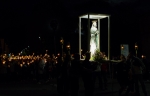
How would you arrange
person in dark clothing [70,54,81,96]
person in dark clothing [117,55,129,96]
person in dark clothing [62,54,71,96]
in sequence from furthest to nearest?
1. person in dark clothing [62,54,71,96]
2. person in dark clothing [117,55,129,96]
3. person in dark clothing [70,54,81,96]

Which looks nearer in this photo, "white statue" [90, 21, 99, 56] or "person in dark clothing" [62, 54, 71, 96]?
"person in dark clothing" [62, 54, 71, 96]

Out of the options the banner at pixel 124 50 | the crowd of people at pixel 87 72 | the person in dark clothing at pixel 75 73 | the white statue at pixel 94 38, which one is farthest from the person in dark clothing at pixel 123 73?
the banner at pixel 124 50

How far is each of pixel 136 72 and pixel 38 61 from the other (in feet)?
29.7

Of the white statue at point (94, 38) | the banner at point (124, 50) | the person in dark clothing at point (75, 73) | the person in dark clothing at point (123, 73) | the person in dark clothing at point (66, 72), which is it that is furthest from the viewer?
the banner at point (124, 50)

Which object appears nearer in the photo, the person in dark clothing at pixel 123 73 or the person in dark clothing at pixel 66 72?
the person in dark clothing at pixel 123 73

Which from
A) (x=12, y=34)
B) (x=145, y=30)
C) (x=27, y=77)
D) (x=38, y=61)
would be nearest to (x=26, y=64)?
(x=27, y=77)

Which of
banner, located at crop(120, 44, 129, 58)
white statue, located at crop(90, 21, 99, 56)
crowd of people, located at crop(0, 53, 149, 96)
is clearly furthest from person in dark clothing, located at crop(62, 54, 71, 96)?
banner, located at crop(120, 44, 129, 58)

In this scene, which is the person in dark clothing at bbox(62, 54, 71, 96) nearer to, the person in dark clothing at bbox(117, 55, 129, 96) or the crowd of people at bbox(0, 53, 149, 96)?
the crowd of people at bbox(0, 53, 149, 96)

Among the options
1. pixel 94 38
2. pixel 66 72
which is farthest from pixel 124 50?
pixel 66 72

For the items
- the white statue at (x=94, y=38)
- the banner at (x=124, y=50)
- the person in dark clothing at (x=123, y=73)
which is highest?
the white statue at (x=94, y=38)

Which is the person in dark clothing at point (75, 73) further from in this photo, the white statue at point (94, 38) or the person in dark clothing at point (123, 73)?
the white statue at point (94, 38)

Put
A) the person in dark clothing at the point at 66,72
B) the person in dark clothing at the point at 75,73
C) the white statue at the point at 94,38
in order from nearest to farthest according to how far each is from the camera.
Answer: the person in dark clothing at the point at 75,73 → the person in dark clothing at the point at 66,72 → the white statue at the point at 94,38

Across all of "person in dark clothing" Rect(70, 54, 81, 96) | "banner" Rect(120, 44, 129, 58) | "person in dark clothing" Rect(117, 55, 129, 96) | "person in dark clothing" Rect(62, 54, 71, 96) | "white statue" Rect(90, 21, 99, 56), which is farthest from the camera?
"banner" Rect(120, 44, 129, 58)

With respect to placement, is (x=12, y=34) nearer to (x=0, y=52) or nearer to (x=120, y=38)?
(x=120, y=38)
